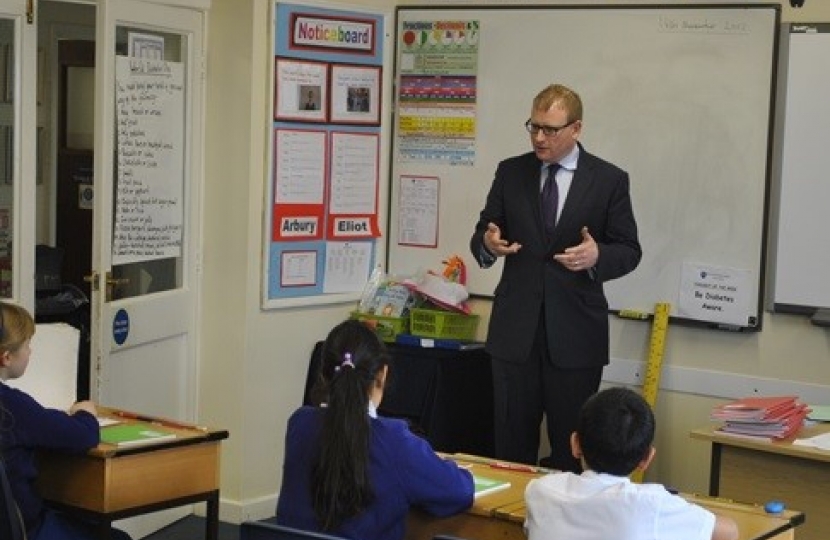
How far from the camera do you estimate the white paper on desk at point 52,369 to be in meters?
4.41

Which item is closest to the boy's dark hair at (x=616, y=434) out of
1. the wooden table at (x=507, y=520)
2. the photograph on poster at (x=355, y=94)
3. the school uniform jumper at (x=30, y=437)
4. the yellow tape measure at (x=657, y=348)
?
the wooden table at (x=507, y=520)

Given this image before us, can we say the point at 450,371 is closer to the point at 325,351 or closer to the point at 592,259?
the point at 592,259

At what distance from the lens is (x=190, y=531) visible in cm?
591

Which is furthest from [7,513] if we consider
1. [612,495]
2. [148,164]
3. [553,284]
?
[148,164]

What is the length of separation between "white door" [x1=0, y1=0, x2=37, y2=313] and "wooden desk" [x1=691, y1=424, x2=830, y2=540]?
2.51 metres

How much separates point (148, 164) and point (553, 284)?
1.75 meters

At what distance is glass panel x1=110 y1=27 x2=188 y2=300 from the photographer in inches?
218

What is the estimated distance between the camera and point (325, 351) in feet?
11.4

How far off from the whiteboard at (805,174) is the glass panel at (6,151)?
2854mm

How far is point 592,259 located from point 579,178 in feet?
1.23

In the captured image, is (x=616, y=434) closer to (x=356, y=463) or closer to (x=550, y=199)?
(x=356, y=463)

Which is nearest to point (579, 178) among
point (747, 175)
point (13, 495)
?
point (747, 175)

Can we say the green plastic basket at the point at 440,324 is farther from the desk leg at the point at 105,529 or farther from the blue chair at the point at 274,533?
the blue chair at the point at 274,533

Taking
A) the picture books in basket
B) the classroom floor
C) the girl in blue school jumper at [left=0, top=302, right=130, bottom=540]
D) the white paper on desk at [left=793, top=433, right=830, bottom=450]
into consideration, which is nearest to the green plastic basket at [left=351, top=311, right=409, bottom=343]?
the classroom floor
